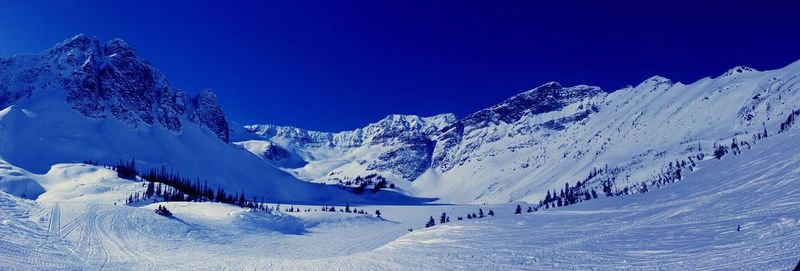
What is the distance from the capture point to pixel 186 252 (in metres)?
43.8

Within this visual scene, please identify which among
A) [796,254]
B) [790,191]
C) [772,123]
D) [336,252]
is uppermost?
[772,123]

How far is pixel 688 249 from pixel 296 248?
47.7 m

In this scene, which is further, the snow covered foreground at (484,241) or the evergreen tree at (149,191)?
the evergreen tree at (149,191)

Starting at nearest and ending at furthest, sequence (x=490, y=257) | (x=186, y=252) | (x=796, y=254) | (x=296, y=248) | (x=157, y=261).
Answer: (x=796, y=254), (x=490, y=257), (x=157, y=261), (x=186, y=252), (x=296, y=248)

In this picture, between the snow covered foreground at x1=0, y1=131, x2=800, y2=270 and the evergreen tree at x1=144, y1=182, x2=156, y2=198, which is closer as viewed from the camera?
the snow covered foreground at x1=0, y1=131, x2=800, y2=270

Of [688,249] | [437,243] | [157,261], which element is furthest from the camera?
[437,243]

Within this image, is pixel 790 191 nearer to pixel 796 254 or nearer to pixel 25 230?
pixel 796 254

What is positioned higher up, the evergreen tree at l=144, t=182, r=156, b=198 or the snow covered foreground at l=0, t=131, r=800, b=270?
the evergreen tree at l=144, t=182, r=156, b=198

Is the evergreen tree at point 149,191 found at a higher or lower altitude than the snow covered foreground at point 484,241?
higher

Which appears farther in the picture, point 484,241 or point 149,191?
point 149,191

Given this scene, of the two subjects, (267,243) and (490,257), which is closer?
(490,257)

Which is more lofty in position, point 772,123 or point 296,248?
point 772,123

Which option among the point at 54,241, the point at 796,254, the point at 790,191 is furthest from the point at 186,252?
the point at 790,191

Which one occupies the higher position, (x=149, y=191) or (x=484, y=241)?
(x=149, y=191)
